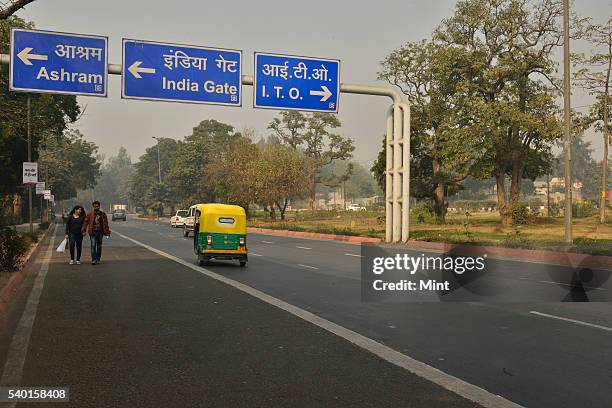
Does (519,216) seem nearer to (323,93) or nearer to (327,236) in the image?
(327,236)

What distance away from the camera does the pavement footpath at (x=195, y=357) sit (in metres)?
5.17

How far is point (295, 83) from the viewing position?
18.7 meters

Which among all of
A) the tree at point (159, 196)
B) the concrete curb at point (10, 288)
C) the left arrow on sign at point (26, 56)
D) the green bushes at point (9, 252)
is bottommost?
the concrete curb at point (10, 288)

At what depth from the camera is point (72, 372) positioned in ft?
19.5

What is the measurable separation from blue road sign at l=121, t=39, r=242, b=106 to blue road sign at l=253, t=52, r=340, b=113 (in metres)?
0.77

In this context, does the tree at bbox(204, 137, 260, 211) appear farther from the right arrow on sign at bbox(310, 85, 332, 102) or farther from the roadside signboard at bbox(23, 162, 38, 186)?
the right arrow on sign at bbox(310, 85, 332, 102)

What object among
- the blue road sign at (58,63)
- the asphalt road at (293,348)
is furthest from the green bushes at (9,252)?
the blue road sign at (58,63)

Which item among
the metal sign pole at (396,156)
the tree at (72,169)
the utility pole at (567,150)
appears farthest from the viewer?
Result: the tree at (72,169)

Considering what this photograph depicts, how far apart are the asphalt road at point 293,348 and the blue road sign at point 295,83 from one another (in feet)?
25.6

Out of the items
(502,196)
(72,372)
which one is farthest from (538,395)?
(502,196)

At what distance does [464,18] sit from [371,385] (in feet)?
128

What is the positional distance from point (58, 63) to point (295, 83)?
7065 mm

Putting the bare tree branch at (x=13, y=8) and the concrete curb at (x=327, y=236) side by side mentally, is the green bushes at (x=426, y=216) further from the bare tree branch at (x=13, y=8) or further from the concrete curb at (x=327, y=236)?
the bare tree branch at (x=13, y=8)

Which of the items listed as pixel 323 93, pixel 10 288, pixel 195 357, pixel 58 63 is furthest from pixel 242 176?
pixel 195 357
